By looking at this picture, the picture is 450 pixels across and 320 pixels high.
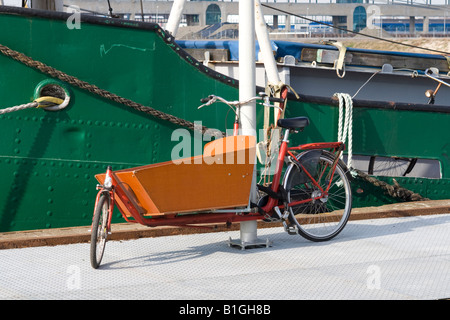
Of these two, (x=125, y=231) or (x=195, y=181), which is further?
(x=125, y=231)

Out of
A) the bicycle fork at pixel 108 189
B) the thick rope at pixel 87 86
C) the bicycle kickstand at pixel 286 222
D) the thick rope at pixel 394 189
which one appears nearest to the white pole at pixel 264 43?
the thick rope at pixel 87 86

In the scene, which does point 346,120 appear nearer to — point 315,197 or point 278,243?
point 315,197

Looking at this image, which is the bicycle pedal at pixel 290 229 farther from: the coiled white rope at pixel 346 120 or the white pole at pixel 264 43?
the white pole at pixel 264 43

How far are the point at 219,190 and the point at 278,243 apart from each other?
856 mm

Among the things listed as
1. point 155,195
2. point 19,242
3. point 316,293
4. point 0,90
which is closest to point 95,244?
point 155,195

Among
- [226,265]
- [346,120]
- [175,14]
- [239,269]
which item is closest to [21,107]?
[226,265]

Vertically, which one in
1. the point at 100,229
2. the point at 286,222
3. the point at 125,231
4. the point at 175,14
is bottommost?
the point at 125,231

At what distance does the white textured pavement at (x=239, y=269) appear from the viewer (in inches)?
170

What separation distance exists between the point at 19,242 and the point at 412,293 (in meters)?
2.88

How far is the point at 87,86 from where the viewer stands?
662 cm

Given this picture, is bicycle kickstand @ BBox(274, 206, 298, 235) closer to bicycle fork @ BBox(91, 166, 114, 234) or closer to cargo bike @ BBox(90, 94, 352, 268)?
cargo bike @ BBox(90, 94, 352, 268)
